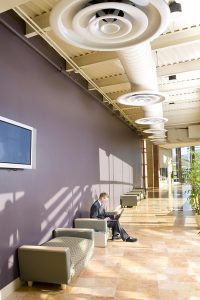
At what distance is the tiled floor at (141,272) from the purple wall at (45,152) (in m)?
0.84

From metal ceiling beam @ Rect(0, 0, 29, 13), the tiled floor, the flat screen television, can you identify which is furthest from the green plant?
metal ceiling beam @ Rect(0, 0, 29, 13)

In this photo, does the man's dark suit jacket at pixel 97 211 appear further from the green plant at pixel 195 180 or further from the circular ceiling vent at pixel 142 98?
the green plant at pixel 195 180

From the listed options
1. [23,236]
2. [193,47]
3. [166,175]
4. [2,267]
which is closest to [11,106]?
[23,236]

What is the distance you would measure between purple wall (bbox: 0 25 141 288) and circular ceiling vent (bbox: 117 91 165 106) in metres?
1.26

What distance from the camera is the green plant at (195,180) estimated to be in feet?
24.2

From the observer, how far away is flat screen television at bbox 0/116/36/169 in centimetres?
342

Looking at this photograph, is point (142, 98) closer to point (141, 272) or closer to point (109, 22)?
point (109, 22)

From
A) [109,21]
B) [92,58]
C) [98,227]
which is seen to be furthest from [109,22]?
[98,227]

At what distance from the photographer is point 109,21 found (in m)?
2.60

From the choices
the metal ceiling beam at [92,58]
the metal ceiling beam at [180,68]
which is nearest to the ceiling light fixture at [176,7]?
the metal ceiling beam at [92,58]

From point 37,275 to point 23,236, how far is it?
58 cm

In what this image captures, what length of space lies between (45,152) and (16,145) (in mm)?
1172

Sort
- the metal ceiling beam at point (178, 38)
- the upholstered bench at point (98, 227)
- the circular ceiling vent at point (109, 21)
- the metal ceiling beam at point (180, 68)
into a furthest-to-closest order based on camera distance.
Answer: the metal ceiling beam at point (180, 68) < the upholstered bench at point (98, 227) < the metal ceiling beam at point (178, 38) < the circular ceiling vent at point (109, 21)

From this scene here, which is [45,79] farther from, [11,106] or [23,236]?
[23,236]
